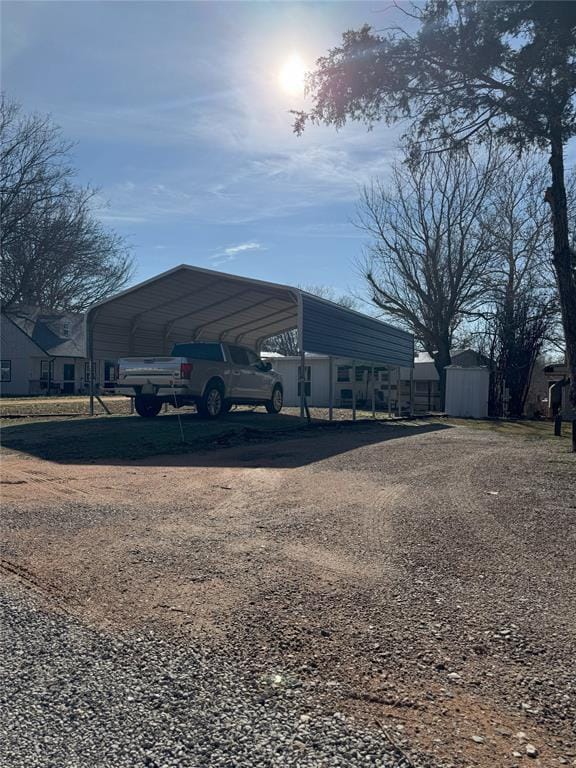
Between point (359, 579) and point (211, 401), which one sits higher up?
point (211, 401)

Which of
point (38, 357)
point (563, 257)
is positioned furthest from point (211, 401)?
point (38, 357)

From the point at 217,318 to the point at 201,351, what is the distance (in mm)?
5301

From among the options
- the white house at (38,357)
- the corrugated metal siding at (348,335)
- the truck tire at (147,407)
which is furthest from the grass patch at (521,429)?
the white house at (38,357)

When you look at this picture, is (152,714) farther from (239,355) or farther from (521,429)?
(521,429)

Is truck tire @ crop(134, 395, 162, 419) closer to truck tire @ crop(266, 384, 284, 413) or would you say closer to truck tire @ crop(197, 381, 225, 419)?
truck tire @ crop(197, 381, 225, 419)

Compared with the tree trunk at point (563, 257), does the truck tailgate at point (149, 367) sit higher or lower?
lower

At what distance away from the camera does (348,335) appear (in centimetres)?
1869

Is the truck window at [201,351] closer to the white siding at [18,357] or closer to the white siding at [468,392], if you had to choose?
the white siding at [468,392]

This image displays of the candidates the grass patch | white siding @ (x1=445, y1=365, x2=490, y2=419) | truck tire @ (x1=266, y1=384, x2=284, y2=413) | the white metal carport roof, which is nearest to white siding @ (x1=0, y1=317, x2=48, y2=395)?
the white metal carport roof

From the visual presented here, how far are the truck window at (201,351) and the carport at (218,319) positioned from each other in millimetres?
1759

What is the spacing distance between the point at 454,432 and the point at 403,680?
44.2 ft

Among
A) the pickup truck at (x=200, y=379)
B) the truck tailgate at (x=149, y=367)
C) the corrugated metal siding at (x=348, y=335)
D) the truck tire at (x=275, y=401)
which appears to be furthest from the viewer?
the truck tire at (x=275, y=401)

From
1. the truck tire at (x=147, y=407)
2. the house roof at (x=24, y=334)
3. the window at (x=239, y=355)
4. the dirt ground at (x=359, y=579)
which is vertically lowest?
the dirt ground at (x=359, y=579)

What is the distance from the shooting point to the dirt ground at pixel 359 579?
286 centimetres
